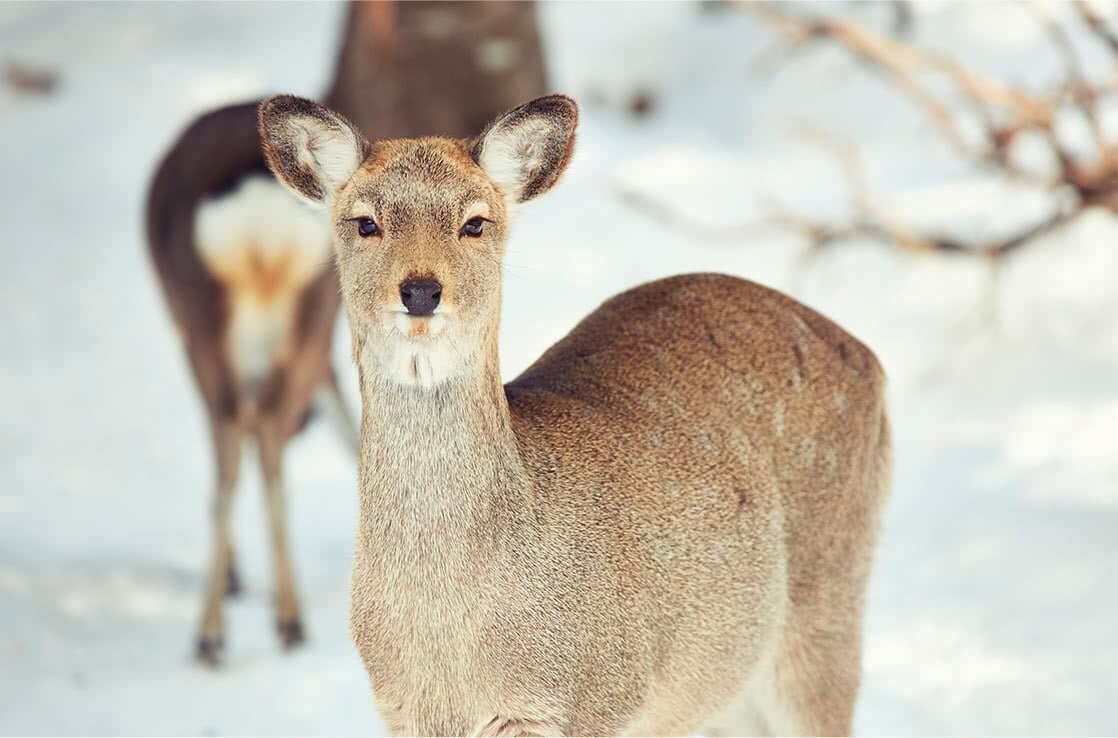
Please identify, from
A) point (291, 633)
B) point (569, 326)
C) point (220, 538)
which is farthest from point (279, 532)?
point (569, 326)

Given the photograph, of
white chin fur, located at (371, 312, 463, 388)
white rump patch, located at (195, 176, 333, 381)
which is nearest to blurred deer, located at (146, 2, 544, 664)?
white rump patch, located at (195, 176, 333, 381)

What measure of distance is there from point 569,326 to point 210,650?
9.65 ft

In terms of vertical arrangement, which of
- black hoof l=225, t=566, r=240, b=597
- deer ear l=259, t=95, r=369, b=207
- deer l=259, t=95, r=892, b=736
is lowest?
black hoof l=225, t=566, r=240, b=597

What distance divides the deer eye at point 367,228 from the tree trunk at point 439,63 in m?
4.99

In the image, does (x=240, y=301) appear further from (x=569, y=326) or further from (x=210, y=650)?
(x=569, y=326)

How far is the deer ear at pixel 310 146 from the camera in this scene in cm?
371

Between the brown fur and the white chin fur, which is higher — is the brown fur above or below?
below

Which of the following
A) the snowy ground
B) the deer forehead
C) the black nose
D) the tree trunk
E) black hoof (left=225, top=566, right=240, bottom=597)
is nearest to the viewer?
the black nose

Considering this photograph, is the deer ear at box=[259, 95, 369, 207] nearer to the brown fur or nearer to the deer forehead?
the deer forehead

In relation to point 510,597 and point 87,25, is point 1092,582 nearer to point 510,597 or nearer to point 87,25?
point 510,597

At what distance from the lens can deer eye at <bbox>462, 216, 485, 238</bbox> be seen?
3.59 metres

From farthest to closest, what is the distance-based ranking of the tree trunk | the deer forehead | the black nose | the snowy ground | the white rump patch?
the tree trunk
the white rump patch
the snowy ground
the deer forehead
the black nose

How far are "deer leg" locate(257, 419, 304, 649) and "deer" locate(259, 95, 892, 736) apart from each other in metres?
2.37

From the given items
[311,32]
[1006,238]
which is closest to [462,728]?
[1006,238]
